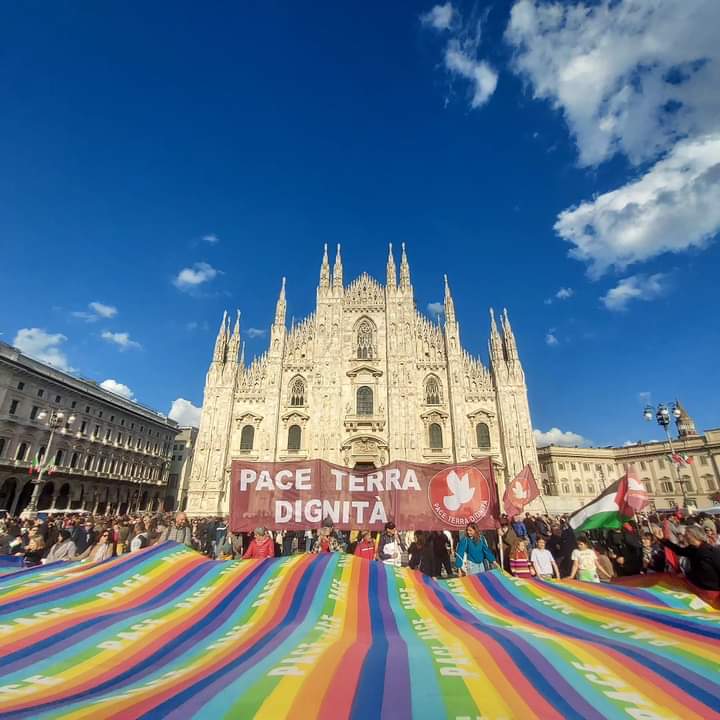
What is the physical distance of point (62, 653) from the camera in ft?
10.7

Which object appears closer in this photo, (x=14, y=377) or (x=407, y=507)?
(x=407, y=507)

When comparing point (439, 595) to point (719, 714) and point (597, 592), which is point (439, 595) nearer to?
point (597, 592)

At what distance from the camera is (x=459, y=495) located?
336 inches

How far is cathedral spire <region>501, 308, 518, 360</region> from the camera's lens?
95.4ft

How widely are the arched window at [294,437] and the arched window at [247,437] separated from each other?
9.00 ft

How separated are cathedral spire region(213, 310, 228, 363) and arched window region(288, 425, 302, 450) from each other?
796 cm

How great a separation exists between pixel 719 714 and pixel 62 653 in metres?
4.83

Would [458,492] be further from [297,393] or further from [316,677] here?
[297,393]

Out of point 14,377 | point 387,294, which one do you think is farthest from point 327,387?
point 14,377

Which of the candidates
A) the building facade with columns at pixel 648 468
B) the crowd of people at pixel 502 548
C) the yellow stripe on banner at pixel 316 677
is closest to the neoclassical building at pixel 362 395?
the crowd of people at pixel 502 548

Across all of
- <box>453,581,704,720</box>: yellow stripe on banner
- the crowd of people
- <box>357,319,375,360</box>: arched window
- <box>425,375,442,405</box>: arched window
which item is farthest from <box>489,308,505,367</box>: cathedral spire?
<box>453,581,704,720</box>: yellow stripe on banner

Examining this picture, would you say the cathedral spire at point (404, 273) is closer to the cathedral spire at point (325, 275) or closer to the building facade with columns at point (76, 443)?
the cathedral spire at point (325, 275)

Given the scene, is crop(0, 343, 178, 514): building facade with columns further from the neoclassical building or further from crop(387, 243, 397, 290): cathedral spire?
crop(387, 243, 397, 290): cathedral spire

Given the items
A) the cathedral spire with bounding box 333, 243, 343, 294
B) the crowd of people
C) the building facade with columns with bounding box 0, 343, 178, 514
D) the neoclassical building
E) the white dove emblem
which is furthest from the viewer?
the cathedral spire with bounding box 333, 243, 343, 294
